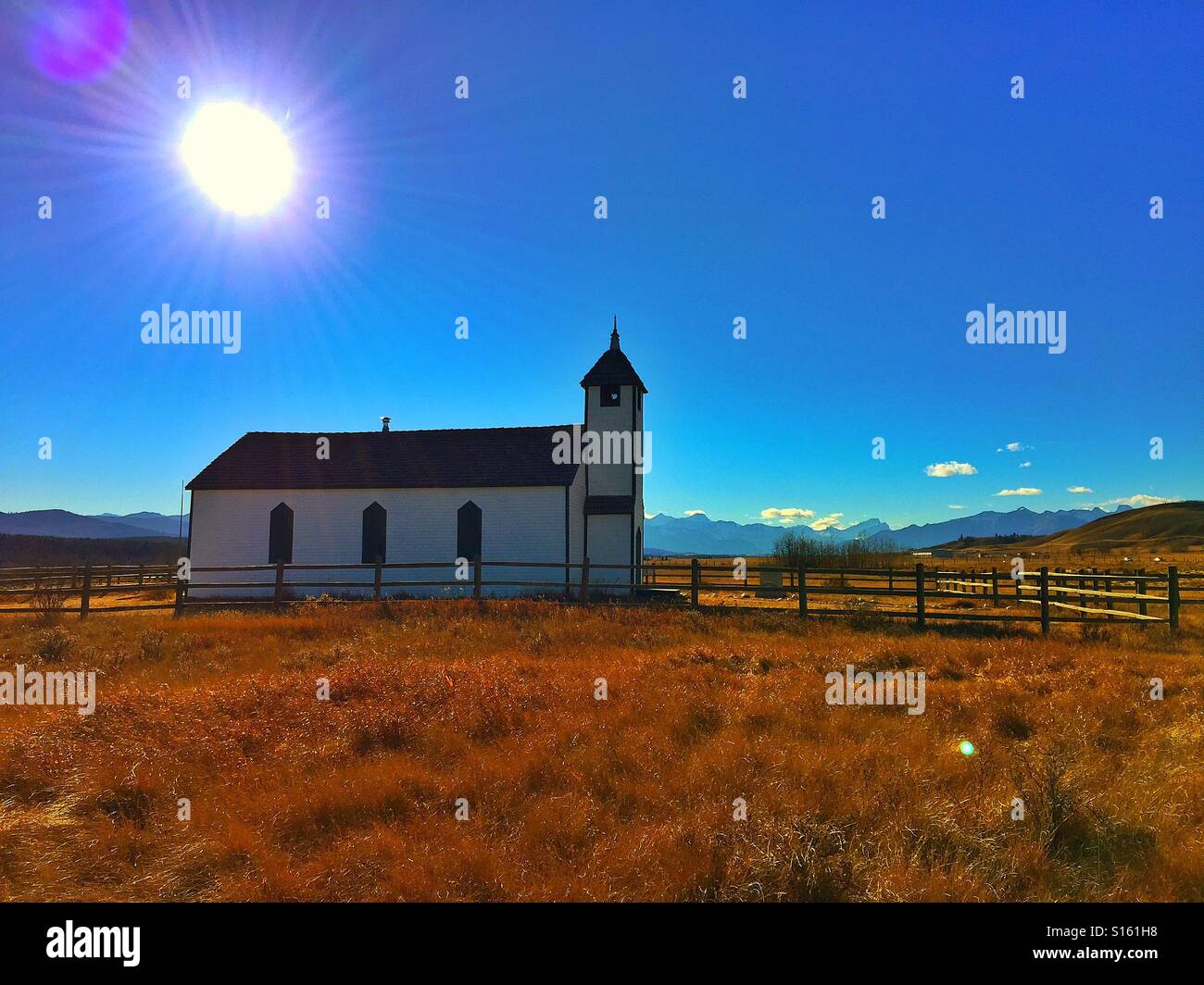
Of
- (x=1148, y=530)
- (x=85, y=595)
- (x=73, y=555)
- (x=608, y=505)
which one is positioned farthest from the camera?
(x=1148, y=530)

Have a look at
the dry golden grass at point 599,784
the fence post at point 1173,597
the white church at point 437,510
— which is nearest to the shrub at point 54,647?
the dry golden grass at point 599,784

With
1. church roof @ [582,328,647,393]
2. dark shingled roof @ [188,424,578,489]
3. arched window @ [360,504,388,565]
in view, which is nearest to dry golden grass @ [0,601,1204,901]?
arched window @ [360,504,388,565]

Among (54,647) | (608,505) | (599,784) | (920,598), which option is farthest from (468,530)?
(599,784)

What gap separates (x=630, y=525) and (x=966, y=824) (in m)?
21.1

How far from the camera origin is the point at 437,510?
25594mm

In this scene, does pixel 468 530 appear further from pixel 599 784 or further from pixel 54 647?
pixel 599 784

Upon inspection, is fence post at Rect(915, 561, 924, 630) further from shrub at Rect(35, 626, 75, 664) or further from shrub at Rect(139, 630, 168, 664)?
shrub at Rect(35, 626, 75, 664)

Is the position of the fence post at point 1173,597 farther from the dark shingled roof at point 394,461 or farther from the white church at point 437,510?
the dark shingled roof at point 394,461

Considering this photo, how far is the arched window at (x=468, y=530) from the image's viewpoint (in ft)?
83.0

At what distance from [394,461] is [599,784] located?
23602mm

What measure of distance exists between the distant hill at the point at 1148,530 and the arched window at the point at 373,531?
11169 cm

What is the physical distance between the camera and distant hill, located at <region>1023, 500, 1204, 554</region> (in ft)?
356
